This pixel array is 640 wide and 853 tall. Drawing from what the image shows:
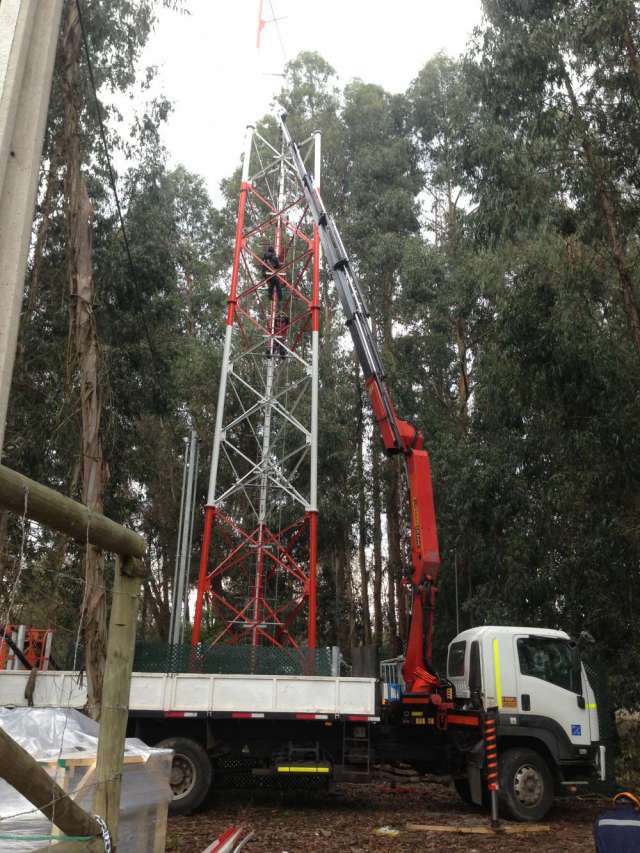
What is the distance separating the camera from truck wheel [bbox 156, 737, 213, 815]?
31.8 feet

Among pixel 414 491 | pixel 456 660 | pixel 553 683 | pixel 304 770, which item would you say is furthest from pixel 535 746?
pixel 414 491

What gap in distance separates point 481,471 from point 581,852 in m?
11.2

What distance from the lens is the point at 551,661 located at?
10508 millimetres

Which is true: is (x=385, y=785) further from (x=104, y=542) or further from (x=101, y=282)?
(x=104, y=542)

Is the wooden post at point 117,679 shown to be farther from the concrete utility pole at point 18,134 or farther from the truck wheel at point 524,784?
the truck wheel at point 524,784

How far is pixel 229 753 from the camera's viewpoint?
33.2 ft

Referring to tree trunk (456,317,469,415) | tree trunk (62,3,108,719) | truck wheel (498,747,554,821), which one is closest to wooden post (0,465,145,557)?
tree trunk (62,3,108,719)

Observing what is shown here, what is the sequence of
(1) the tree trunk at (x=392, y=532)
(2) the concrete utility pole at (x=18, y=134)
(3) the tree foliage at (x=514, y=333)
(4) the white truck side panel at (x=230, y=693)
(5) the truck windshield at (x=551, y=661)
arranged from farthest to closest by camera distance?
(1) the tree trunk at (x=392, y=532) < (3) the tree foliage at (x=514, y=333) < (5) the truck windshield at (x=551, y=661) < (4) the white truck side panel at (x=230, y=693) < (2) the concrete utility pole at (x=18, y=134)

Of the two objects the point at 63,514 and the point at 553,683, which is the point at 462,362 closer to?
the point at 553,683

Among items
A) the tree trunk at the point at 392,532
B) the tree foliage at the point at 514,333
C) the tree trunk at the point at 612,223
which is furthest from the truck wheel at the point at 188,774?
the tree trunk at the point at 392,532

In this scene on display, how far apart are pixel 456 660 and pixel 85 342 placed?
678 centimetres

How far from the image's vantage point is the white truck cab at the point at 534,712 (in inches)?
393

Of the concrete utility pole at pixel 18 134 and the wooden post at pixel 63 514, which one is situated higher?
the concrete utility pole at pixel 18 134

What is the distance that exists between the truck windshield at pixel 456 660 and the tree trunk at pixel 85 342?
16.6 feet
